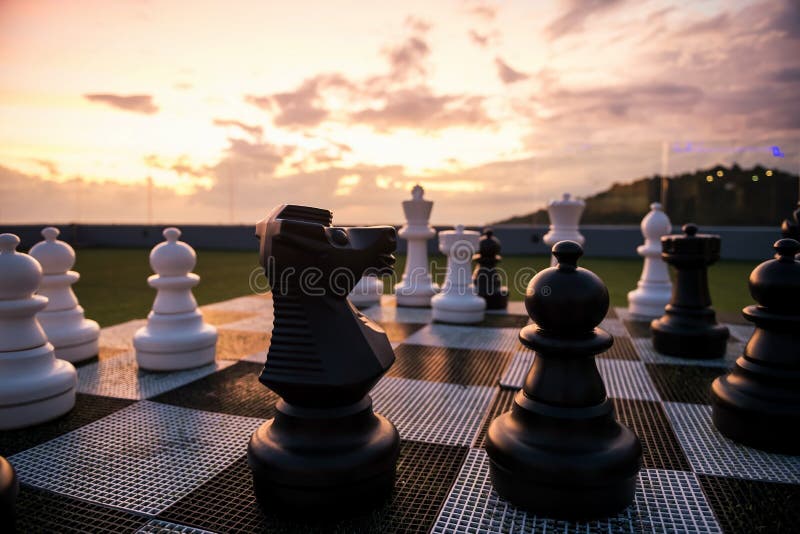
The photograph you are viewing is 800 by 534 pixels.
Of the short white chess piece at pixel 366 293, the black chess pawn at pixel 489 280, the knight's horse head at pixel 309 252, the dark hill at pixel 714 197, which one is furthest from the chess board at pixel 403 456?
the dark hill at pixel 714 197

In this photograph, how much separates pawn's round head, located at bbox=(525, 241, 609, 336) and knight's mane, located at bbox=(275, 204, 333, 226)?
0.58m

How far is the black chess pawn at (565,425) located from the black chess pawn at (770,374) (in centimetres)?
57

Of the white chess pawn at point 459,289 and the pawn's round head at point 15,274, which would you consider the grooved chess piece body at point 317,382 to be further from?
the white chess pawn at point 459,289

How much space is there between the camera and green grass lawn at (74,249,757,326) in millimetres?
4488

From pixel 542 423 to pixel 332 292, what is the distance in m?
0.63

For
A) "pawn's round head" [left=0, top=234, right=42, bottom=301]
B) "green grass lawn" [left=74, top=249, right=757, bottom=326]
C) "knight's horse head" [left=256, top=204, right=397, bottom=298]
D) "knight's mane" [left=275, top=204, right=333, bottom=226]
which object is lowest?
"green grass lawn" [left=74, top=249, right=757, bottom=326]

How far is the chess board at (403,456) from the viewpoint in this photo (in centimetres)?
121

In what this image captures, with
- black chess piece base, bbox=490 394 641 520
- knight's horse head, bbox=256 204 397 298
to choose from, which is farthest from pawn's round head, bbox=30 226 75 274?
black chess piece base, bbox=490 394 641 520

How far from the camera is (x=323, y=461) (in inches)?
48.8

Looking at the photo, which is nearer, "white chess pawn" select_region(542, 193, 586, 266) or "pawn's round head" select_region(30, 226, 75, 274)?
"pawn's round head" select_region(30, 226, 75, 274)

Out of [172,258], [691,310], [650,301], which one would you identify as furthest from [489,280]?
[172,258]

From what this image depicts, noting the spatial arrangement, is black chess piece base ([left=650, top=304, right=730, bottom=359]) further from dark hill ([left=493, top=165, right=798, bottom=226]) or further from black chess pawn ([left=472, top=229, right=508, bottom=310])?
dark hill ([left=493, top=165, right=798, bottom=226])

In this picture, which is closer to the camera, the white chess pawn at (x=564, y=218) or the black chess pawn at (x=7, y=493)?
the black chess pawn at (x=7, y=493)

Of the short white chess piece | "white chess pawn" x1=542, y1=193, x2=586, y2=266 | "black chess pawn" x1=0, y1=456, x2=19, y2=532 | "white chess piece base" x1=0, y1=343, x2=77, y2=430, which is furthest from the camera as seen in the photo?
the short white chess piece
